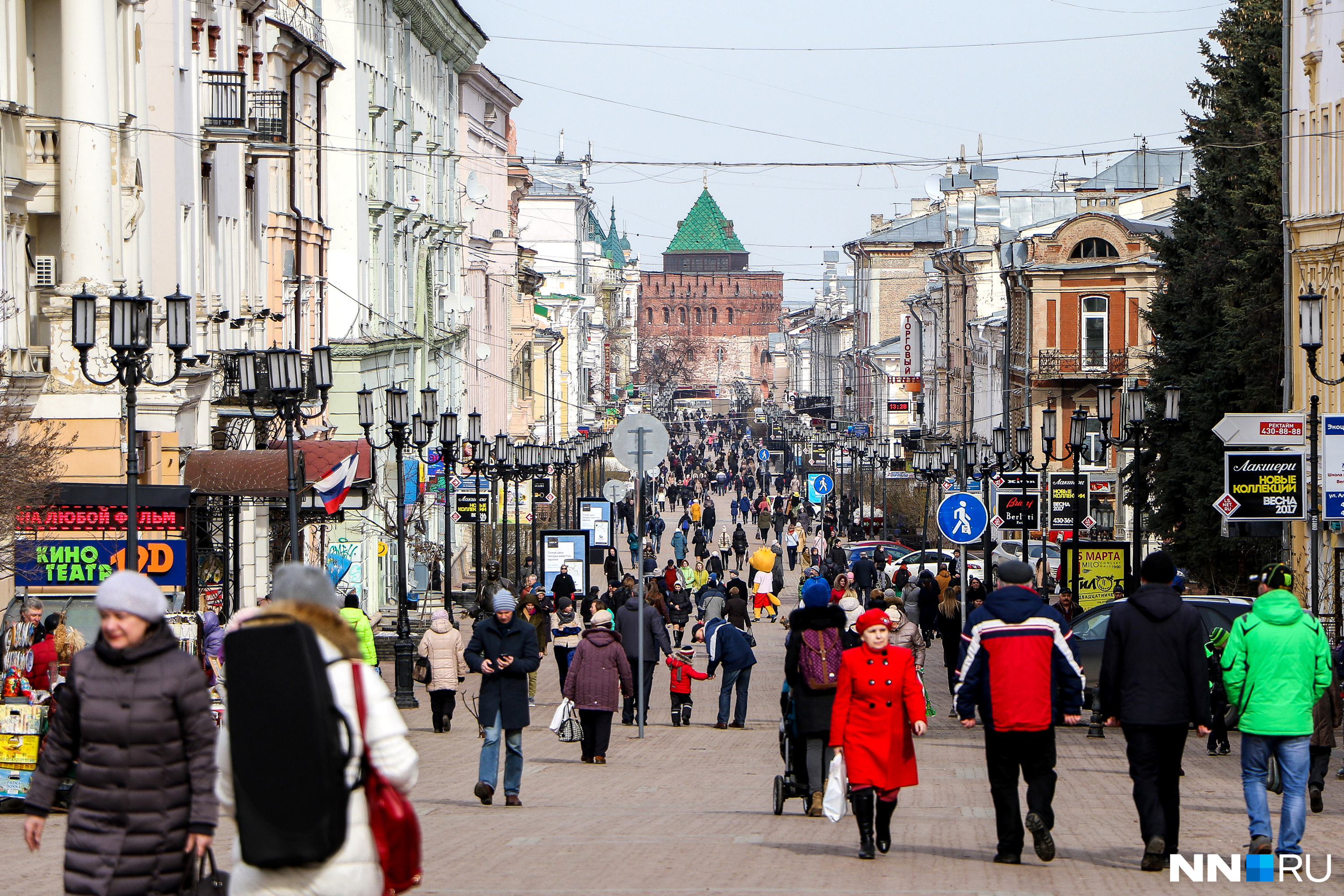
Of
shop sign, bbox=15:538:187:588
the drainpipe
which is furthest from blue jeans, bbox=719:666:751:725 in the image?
the drainpipe

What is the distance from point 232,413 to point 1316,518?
15.6 metres

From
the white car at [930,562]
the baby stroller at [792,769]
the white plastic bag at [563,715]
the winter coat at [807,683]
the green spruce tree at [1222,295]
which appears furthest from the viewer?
the white car at [930,562]

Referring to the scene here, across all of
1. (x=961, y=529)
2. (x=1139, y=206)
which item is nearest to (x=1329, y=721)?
(x=961, y=529)

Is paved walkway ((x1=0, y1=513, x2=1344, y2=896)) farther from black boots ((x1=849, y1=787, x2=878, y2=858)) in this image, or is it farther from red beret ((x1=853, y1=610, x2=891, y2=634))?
red beret ((x1=853, y1=610, x2=891, y2=634))

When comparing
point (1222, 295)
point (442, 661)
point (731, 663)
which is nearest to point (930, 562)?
point (1222, 295)

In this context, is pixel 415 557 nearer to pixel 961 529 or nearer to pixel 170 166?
pixel 170 166

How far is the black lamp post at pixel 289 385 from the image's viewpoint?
2064 centimetres

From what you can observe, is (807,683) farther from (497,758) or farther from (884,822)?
(497,758)

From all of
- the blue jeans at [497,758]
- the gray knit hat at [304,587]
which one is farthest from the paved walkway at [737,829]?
the gray knit hat at [304,587]

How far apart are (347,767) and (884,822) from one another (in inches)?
211

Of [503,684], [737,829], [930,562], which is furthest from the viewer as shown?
[930,562]

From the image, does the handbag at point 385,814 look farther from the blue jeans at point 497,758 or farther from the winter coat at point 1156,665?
the blue jeans at point 497,758

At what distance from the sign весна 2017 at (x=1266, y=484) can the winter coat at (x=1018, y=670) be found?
44.4 feet

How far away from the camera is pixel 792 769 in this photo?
12414 mm
